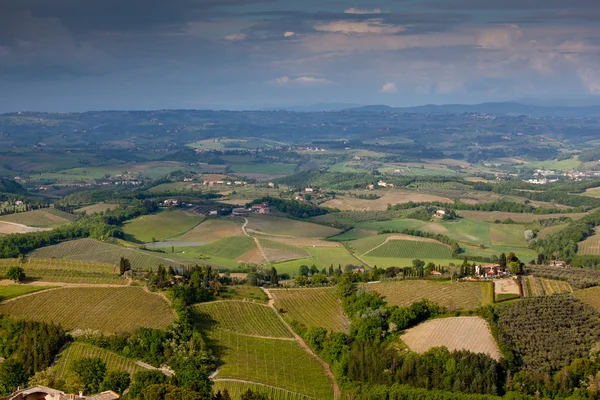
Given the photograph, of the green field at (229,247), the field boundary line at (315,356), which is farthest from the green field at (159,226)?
the field boundary line at (315,356)

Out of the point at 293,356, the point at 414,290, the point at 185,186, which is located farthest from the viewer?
the point at 185,186

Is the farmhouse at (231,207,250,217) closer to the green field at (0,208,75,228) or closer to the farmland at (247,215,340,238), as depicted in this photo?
the farmland at (247,215,340,238)

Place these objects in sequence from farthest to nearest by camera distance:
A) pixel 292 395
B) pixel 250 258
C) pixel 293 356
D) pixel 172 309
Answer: pixel 250 258 → pixel 172 309 → pixel 293 356 → pixel 292 395

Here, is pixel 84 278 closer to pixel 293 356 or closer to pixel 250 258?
pixel 293 356

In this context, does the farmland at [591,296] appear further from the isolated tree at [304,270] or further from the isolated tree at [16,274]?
the isolated tree at [16,274]

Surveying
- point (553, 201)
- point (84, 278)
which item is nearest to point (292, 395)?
point (84, 278)

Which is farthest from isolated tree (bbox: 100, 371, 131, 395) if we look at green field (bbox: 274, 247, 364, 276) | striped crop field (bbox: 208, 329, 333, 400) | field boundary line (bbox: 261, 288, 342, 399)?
green field (bbox: 274, 247, 364, 276)
